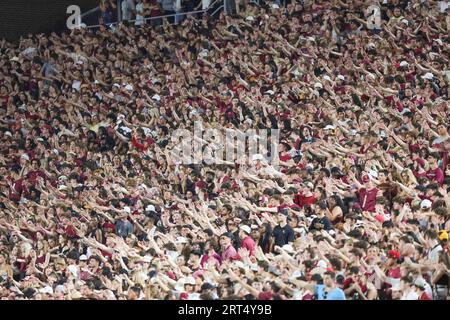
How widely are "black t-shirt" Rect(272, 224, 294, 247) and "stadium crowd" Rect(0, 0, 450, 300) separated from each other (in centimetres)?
2

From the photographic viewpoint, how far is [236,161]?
861 inches

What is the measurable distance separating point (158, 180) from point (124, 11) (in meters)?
10.1

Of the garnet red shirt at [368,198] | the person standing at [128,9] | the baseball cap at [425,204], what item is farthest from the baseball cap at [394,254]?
the person standing at [128,9]

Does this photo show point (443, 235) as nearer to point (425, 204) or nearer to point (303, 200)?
point (425, 204)

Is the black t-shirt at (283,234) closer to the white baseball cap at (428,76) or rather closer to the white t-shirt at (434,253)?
the white t-shirt at (434,253)

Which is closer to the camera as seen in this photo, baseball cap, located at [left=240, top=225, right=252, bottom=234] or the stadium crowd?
the stadium crowd

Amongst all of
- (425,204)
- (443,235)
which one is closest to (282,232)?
(425,204)

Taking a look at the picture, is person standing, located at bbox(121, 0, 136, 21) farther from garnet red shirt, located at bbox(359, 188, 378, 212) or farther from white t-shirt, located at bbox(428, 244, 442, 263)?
white t-shirt, located at bbox(428, 244, 442, 263)

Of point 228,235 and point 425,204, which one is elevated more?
point 425,204

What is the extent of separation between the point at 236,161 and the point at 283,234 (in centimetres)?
452

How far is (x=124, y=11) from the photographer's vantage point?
31.6 meters

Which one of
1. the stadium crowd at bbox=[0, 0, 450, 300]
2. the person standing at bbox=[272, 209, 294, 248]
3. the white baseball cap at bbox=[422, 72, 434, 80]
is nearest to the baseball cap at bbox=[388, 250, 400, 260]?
the stadium crowd at bbox=[0, 0, 450, 300]

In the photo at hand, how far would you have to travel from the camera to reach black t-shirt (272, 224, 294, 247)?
17.4m
